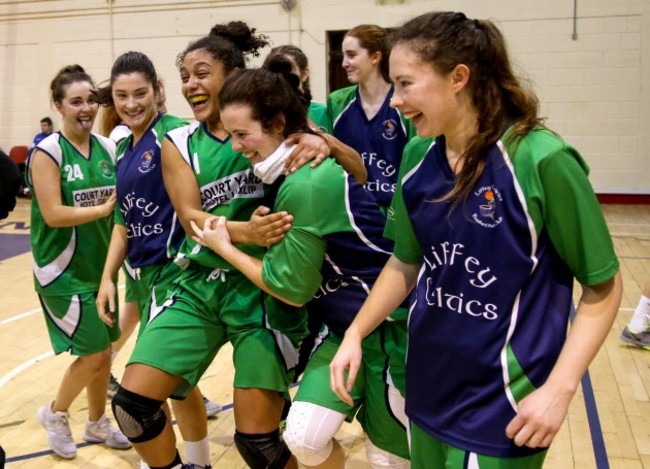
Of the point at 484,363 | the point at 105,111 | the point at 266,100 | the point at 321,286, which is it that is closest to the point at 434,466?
the point at 484,363

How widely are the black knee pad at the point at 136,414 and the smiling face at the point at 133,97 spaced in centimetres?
117

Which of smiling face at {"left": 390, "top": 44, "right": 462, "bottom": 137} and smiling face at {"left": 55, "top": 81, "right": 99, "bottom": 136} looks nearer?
smiling face at {"left": 390, "top": 44, "right": 462, "bottom": 137}

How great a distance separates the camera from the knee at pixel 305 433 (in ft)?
7.75

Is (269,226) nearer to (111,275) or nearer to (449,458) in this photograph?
(449,458)

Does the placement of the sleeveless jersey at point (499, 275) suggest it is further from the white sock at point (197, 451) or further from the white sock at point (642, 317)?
the white sock at point (642, 317)

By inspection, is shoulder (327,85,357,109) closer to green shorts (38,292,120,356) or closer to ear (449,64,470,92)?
green shorts (38,292,120,356)

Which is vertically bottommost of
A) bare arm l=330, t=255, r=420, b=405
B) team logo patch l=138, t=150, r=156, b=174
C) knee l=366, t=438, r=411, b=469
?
knee l=366, t=438, r=411, b=469

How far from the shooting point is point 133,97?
3137 mm

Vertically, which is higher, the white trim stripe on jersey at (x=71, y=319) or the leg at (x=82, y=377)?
the white trim stripe on jersey at (x=71, y=319)

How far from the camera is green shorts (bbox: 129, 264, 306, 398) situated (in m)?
2.57

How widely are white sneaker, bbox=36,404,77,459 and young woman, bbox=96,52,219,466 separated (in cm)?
78

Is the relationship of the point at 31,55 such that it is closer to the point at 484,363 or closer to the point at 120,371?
the point at 120,371

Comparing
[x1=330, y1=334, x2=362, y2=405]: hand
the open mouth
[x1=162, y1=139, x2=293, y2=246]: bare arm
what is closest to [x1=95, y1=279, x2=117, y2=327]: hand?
[x1=162, y1=139, x2=293, y2=246]: bare arm

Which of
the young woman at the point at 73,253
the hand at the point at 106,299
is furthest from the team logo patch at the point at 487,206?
the young woman at the point at 73,253
